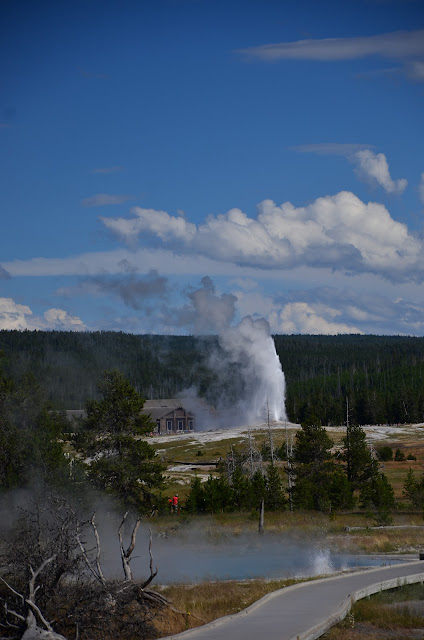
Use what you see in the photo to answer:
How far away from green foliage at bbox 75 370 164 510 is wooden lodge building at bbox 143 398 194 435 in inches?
3359

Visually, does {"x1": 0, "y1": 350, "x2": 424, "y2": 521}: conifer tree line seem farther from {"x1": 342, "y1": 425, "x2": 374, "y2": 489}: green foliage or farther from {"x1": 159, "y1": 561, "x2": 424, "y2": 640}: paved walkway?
{"x1": 159, "y1": 561, "x2": 424, "y2": 640}: paved walkway

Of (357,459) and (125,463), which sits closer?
(125,463)

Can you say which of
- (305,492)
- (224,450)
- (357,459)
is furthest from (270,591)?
(224,450)

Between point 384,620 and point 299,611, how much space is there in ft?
6.73

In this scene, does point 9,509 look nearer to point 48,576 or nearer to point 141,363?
point 48,576

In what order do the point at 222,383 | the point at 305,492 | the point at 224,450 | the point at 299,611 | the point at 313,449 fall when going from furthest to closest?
1. the point at 222,383
2. the point at 224,450
3. the point at 313,449
4. the point at 305,492
5. the point at 299,611

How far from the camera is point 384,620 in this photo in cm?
1825

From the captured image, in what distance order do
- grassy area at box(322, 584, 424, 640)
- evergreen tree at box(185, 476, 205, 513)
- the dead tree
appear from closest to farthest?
the dead tree → grassy area at box(322, 584, 424, 640) → evergreen tree at box(185, 476, 205, 513)

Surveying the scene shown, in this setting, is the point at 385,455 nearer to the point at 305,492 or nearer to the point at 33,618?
the point at 305,492

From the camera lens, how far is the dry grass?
1808 cm

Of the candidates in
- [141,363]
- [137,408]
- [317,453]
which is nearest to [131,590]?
[137,408]

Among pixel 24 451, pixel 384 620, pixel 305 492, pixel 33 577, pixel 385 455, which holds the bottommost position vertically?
pixel 384 620

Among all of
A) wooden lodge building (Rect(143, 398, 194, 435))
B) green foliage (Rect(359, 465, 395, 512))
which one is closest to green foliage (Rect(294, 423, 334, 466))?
green foliage (Rect(359, 465, 395, 512))

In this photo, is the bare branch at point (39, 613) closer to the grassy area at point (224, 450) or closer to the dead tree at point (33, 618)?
the dead tree at point (33, 618)
